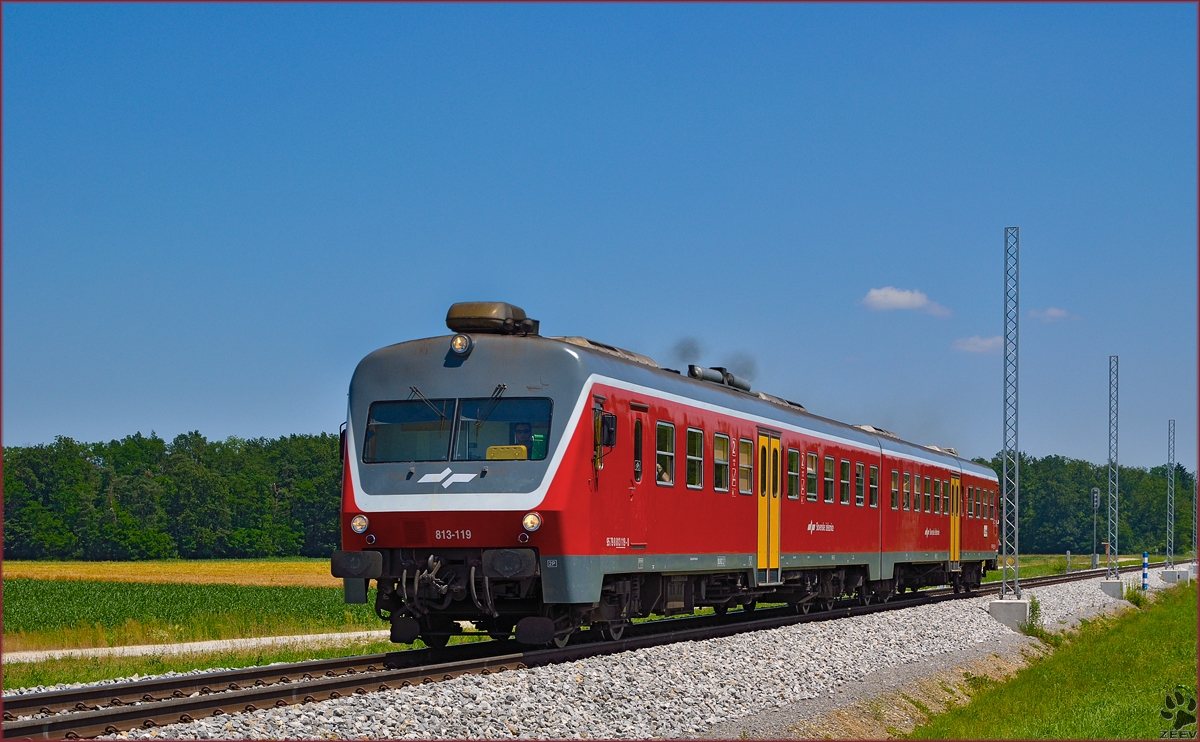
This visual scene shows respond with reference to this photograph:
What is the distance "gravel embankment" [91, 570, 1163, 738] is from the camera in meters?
10.5

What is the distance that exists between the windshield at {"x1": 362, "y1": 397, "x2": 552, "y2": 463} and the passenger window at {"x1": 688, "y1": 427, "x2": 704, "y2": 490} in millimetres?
3602

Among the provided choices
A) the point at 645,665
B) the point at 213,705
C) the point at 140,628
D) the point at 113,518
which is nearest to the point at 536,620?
the point at 645,665

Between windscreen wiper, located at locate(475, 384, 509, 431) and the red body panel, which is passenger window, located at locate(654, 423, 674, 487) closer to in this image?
the red body panel

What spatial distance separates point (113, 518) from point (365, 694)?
363ft

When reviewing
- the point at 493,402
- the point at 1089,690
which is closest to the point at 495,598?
the point at 493,402

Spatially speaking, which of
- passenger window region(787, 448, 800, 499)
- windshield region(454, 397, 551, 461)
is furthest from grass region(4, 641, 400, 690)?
passenger window region(787, 448, 800, 499)

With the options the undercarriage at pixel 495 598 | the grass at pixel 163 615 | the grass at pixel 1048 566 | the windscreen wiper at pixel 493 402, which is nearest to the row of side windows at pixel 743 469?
the undercarriage at pixel 495 598

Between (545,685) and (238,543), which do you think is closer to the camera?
(545,685)

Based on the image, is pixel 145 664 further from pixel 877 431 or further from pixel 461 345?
pixel 877 431

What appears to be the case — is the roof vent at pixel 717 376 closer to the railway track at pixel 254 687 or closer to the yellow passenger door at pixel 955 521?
the railway track at pixel 254 687

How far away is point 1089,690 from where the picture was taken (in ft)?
61.2

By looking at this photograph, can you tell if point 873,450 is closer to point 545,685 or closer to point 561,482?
point 561,482

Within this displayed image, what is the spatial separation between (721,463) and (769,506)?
7.29 feet

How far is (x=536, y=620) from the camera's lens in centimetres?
1458
